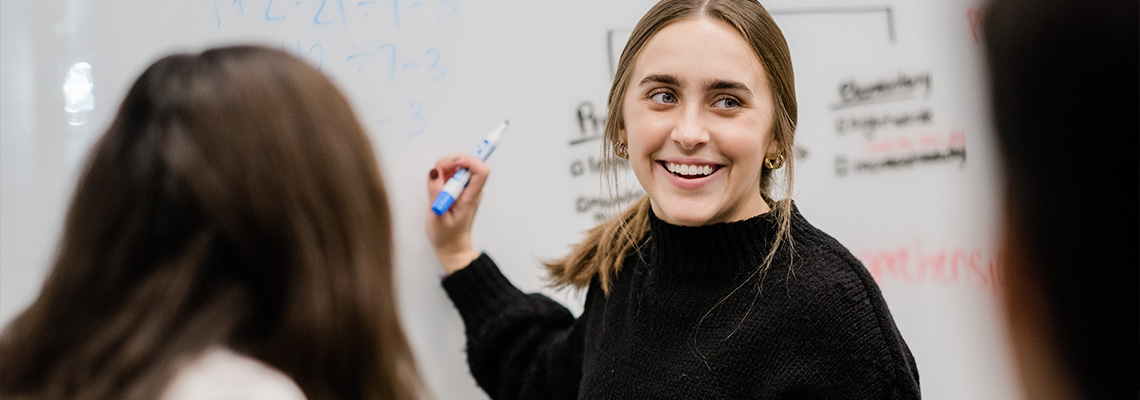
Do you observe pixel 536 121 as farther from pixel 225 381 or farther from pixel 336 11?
pixel 225 381

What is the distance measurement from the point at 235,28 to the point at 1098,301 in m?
1.11

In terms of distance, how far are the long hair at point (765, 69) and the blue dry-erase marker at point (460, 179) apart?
0.12 meters

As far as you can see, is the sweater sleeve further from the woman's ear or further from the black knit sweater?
the woman's ear

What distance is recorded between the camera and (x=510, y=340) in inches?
35.7

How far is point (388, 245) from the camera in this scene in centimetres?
57

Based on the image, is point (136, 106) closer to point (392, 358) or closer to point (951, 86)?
point (392, 358)

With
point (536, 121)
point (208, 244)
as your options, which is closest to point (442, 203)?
point (536, 121)

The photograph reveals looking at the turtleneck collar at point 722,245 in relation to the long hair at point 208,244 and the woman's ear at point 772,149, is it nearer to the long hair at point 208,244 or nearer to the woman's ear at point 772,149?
the woman's ear at point 772,149

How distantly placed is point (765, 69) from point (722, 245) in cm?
16

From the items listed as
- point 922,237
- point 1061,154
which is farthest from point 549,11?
point 1061,154

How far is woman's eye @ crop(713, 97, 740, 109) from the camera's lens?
29.0 inches

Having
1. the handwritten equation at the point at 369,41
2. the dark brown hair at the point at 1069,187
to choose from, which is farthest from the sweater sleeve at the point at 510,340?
the dark brown hair at the point at 1069,187

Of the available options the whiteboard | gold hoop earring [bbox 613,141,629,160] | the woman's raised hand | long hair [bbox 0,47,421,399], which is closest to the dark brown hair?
the whiteboard

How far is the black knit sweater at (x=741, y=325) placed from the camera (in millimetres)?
685
